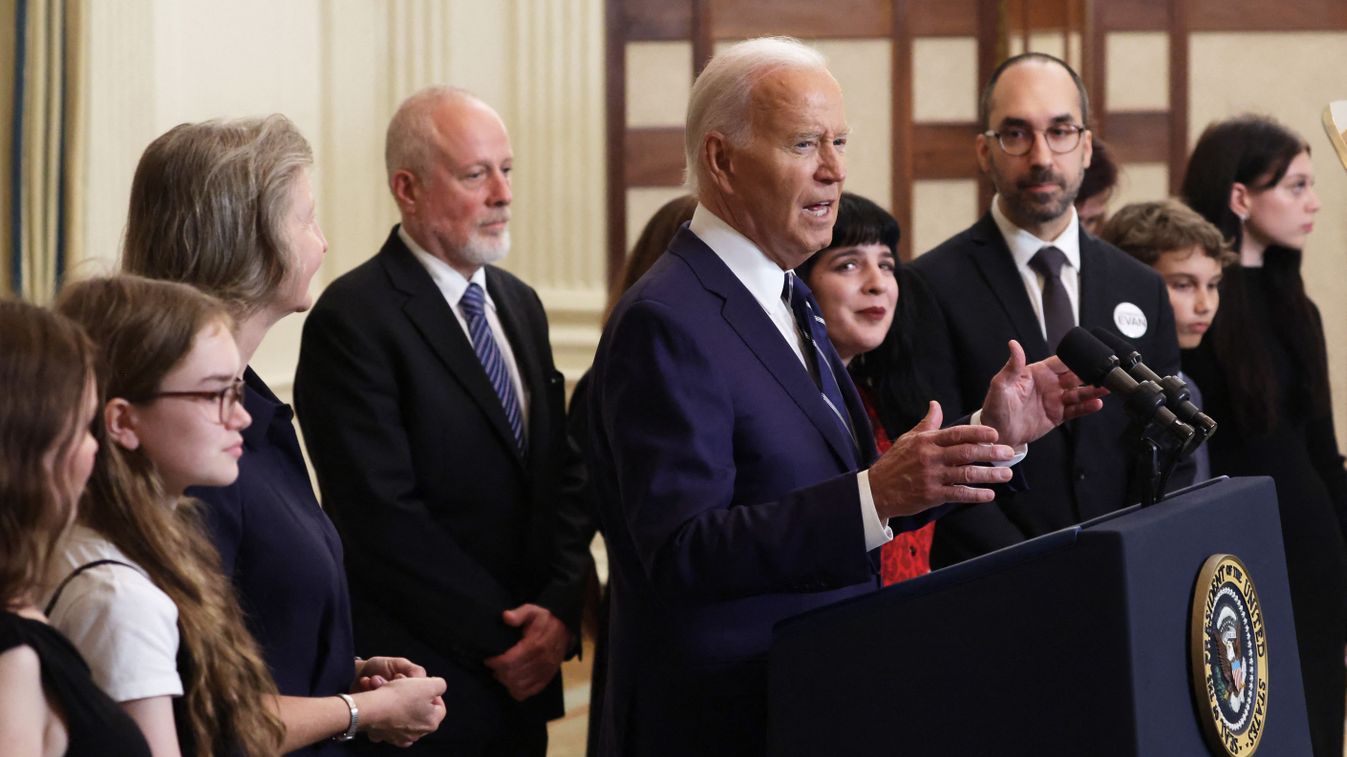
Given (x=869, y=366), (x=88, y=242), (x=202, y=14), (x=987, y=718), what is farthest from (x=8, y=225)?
(x=987, y=718)

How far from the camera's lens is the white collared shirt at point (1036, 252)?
3.30 meters

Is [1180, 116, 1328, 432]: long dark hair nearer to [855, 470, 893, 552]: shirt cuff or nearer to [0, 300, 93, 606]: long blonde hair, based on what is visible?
[855, 470, 893, 552]: shirt cuff

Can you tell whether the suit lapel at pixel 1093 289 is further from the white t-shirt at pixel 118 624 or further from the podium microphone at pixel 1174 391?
the white t-shirt at pixel 118 624

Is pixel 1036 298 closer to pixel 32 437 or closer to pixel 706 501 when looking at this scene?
pixel 706 501

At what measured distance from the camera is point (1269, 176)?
406 cm

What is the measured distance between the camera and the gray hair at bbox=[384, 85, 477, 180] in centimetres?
354

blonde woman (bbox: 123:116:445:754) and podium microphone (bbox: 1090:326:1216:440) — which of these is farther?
blonde woman (bbox: 123:116:445:754)

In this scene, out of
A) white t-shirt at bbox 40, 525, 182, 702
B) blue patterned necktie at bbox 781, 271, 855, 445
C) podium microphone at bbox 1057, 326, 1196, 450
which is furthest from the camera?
blue patterned necktie at bbox 781, 271, 855, 445

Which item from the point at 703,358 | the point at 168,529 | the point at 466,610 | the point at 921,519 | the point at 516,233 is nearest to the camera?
the point at 168,529

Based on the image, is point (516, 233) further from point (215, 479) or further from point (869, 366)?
point (215, 479)

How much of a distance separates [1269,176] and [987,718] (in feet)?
8.74

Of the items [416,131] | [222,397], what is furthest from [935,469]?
[416,131]

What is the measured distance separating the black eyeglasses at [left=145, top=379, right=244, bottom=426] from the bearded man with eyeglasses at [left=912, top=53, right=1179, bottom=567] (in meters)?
1.58

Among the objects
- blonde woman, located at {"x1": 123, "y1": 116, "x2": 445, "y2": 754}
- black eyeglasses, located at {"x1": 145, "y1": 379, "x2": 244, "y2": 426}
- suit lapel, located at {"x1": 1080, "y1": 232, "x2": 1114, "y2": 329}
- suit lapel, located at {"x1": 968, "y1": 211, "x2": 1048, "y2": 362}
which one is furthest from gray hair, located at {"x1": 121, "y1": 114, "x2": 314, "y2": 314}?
suit lapel, located at {"x1": 1080, "y1": 232, "x2": 1114, "y2": 329}
